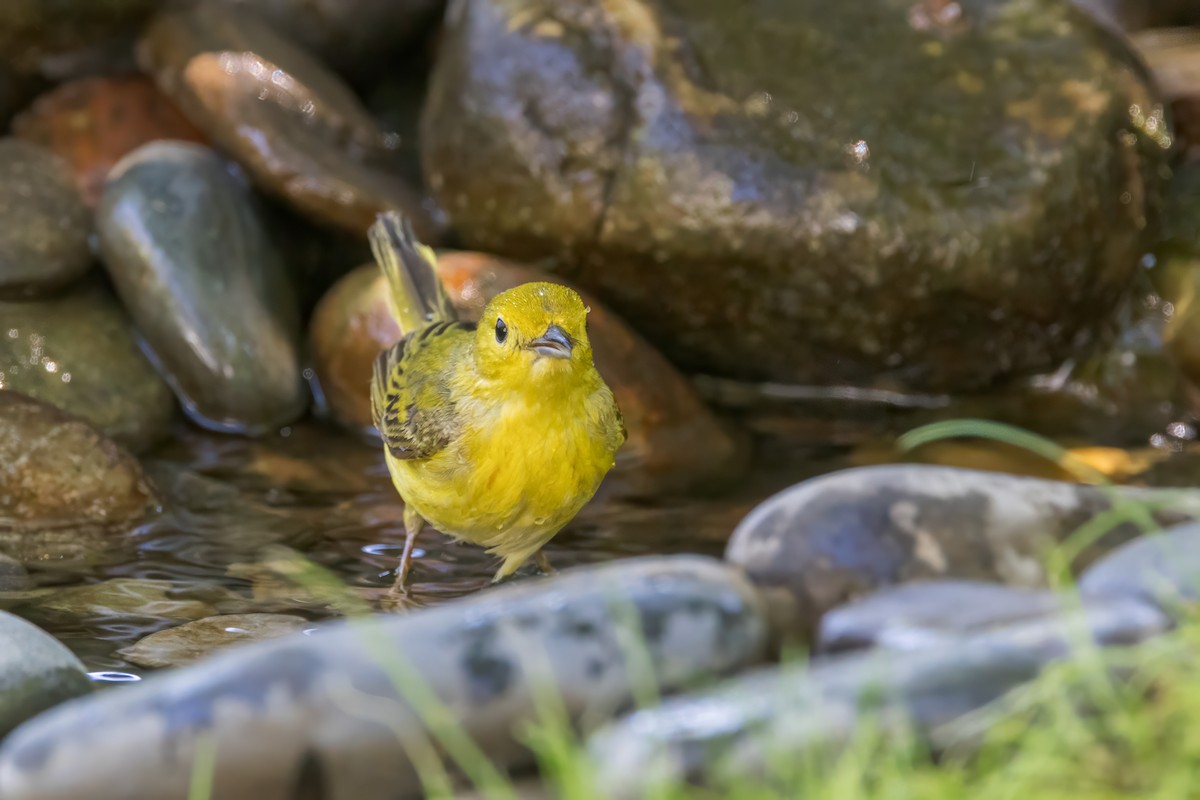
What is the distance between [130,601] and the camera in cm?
520

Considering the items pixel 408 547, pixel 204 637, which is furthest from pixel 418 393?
pixel 204 637

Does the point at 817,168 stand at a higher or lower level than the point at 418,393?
higher

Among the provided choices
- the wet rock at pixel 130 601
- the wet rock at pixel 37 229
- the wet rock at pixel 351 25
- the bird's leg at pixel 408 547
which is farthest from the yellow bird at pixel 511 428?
the wet rock at pixel 351 25

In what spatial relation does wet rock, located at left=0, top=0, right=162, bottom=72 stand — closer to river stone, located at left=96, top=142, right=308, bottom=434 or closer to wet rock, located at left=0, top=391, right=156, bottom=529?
river stone, located at left=96, top=142, right=308, bottom=434

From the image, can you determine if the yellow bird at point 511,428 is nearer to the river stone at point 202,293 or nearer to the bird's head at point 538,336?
the bird's head at point 538,336

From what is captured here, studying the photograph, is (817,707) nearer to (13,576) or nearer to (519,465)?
(519,465)

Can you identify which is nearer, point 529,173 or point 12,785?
point 12,785

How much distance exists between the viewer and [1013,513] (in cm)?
338

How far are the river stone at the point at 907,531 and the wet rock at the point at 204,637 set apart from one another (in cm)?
205

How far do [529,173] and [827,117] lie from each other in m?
1.67

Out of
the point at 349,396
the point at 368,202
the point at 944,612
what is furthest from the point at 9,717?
the point at 368,202

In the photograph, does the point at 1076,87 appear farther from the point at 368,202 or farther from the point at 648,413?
the point at 368,202

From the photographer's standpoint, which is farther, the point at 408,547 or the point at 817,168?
the point at 817,168

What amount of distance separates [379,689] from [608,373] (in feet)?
15.1
